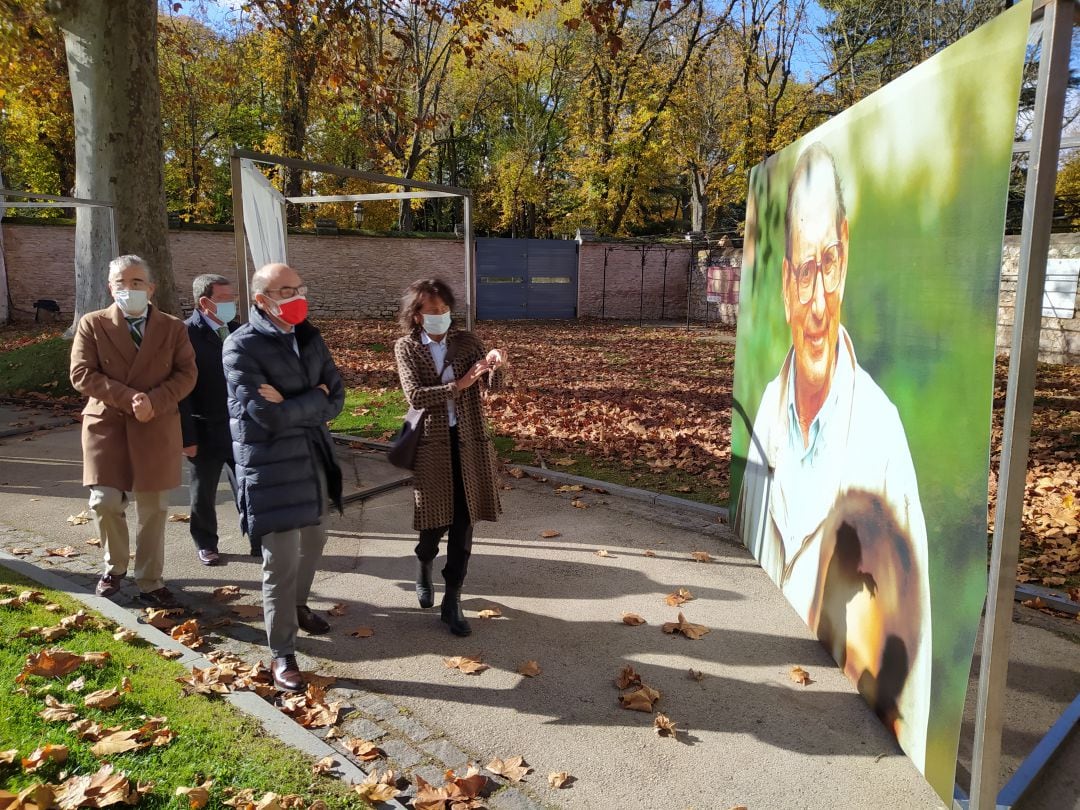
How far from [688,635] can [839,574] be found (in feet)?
3.11

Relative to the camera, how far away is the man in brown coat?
14.0 ft

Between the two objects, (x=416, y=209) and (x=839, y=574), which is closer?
(x=839, y=574)

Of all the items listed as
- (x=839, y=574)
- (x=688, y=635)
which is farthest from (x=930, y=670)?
(x=688, y=635)

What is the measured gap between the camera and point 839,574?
373 cm

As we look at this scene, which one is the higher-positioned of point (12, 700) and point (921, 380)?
point (921, 380)

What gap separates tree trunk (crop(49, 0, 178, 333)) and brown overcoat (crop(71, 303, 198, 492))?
218 inches

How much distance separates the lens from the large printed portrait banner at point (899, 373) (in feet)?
8.38

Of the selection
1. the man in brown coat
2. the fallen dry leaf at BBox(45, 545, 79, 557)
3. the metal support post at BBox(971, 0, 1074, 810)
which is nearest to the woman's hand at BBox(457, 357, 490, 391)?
the man in brown coat

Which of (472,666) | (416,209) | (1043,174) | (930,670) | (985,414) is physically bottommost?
(472,666)

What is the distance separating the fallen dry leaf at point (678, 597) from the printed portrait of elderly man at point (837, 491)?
1.82 feet

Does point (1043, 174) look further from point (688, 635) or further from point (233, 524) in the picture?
point (233, 524)

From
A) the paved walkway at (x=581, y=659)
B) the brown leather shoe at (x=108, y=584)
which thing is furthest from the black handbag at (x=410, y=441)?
the brown leather shoe at (x=108, y=584)

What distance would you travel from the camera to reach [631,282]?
28484 mm

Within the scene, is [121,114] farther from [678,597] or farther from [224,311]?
[678,597]
